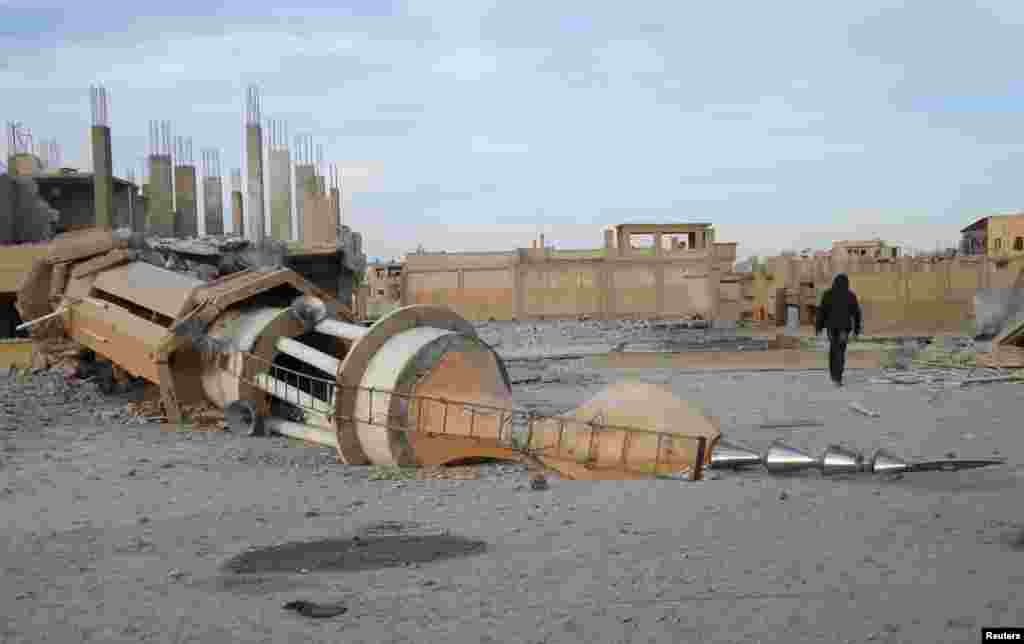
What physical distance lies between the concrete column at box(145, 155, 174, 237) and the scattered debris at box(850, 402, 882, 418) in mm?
15992

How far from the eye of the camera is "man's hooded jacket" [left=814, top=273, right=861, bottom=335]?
12.5 metres

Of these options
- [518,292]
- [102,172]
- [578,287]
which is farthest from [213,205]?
[578,287]

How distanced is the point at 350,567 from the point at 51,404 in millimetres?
7421

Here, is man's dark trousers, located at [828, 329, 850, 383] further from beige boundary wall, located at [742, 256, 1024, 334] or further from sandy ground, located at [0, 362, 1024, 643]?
beige boundary wall, located at [742, 256, 1024, 334]

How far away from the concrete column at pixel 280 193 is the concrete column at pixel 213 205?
1.63 m

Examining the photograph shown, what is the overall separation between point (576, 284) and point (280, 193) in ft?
42.5

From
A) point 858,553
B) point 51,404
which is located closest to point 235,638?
point 858,553

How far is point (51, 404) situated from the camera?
1074 centimetres

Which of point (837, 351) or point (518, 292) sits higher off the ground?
point (518, 292)

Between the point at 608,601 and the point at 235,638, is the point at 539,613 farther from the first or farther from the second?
the point at 235,638

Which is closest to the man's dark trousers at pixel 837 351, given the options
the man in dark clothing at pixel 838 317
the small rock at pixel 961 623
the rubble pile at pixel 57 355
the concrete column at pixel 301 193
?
the man in dark clothing at pixel 838 317

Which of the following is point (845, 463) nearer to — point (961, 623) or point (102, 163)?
point (961, 623)

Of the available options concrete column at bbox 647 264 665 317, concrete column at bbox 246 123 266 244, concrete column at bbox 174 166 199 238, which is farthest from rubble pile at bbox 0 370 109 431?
concrete column at bbox 647 264 665 317

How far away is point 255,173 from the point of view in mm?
21516
